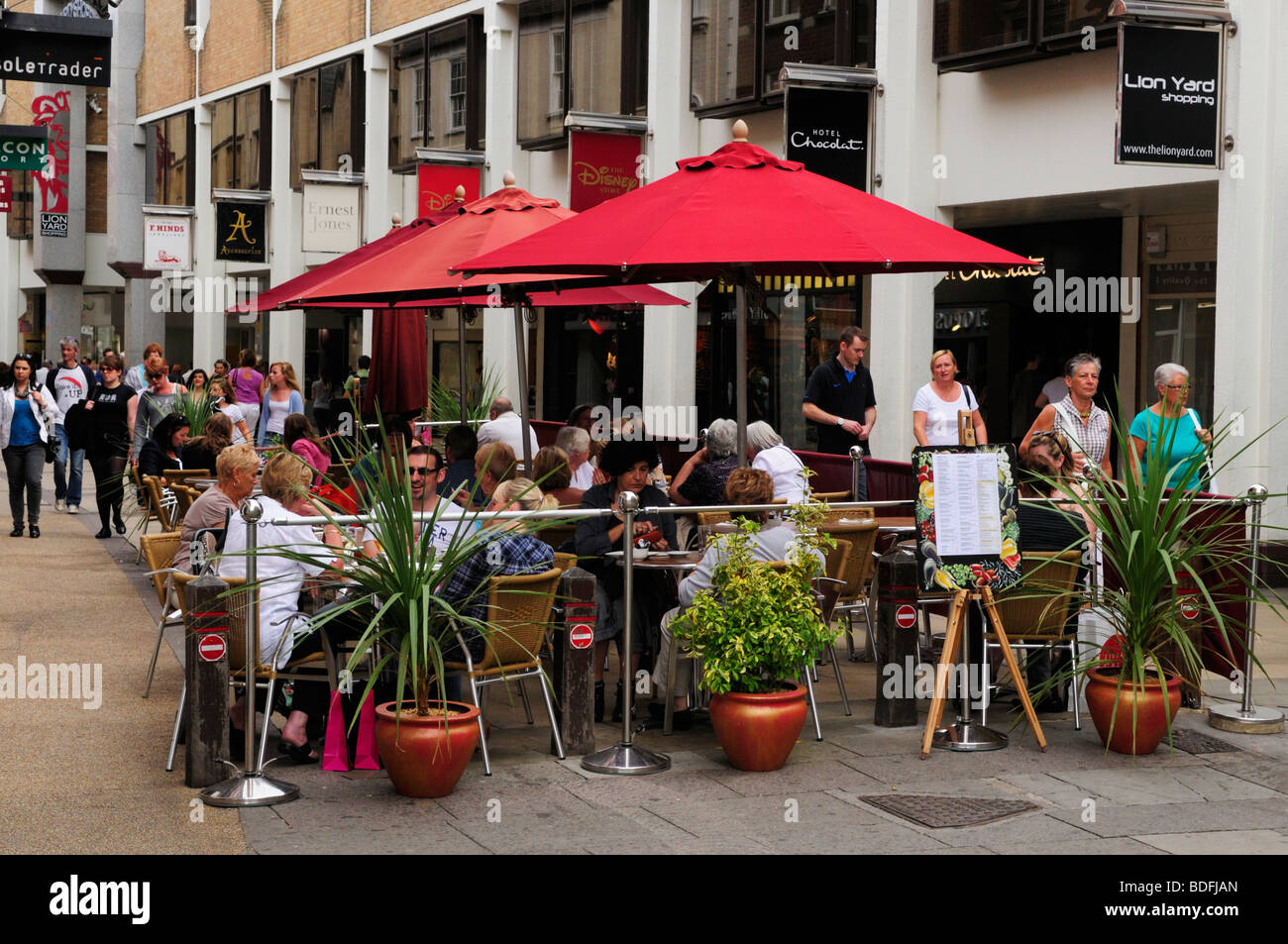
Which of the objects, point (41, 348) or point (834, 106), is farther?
point (41, 348)

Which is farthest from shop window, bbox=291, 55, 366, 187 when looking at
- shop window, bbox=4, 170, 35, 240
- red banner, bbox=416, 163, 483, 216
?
shop window, bbox=4, 170, 35, 240

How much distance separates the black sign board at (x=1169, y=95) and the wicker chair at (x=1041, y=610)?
457 centimetres

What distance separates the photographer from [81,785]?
23.0 ft

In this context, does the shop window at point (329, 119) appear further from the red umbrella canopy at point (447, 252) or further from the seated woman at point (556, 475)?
the seated woman at point (556, 475)

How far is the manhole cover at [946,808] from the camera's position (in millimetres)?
6515

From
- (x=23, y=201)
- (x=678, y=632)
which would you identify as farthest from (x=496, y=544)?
(x=23, y=201)

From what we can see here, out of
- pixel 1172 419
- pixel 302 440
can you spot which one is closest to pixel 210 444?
pixel 302 440

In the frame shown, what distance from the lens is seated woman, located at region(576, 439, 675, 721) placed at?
8.14m

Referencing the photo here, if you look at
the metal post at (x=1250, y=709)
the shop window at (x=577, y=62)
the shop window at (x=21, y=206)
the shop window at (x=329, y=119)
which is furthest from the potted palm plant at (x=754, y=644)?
the shop window at (x=21, y=206)

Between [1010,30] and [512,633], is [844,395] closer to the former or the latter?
[1010,30]

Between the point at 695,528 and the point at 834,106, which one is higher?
the point at 834,106

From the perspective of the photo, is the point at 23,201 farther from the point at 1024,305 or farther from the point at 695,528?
the point at 695,528

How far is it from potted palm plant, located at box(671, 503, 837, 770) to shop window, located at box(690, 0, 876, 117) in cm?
1023

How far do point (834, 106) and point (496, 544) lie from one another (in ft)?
31.5
